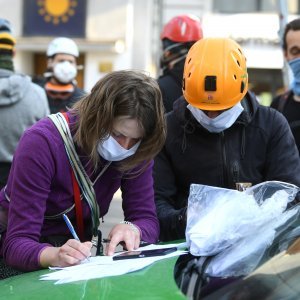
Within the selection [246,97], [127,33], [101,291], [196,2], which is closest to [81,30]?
[127,33]

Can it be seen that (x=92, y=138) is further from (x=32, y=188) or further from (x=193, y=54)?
(x=193, y=54)

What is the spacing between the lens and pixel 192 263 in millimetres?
2162

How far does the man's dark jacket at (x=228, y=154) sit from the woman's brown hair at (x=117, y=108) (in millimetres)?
446

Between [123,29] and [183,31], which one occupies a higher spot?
[123,29]

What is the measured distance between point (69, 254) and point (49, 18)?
52.0ft

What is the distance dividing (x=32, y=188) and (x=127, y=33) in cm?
1492

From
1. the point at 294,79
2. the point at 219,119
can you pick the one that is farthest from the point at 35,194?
the point at 294,79

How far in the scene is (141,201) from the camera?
109 inches

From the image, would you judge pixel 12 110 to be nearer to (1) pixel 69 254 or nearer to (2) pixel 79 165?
(2) pixel 79 165

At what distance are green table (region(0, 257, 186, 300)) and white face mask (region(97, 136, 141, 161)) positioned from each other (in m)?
0.54

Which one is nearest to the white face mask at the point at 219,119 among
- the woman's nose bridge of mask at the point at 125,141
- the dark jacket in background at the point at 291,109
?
the woman's nose bridge of mask at the point at 125,141

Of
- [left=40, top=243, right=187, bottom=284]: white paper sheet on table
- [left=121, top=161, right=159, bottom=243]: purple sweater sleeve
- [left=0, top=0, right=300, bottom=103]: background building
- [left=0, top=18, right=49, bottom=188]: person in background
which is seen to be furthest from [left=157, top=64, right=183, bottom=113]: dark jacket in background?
[left=0, top=0, right=300, bottom=103]: background building

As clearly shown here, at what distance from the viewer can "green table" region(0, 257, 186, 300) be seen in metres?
1.84

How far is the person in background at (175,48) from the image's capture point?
4273 mm
